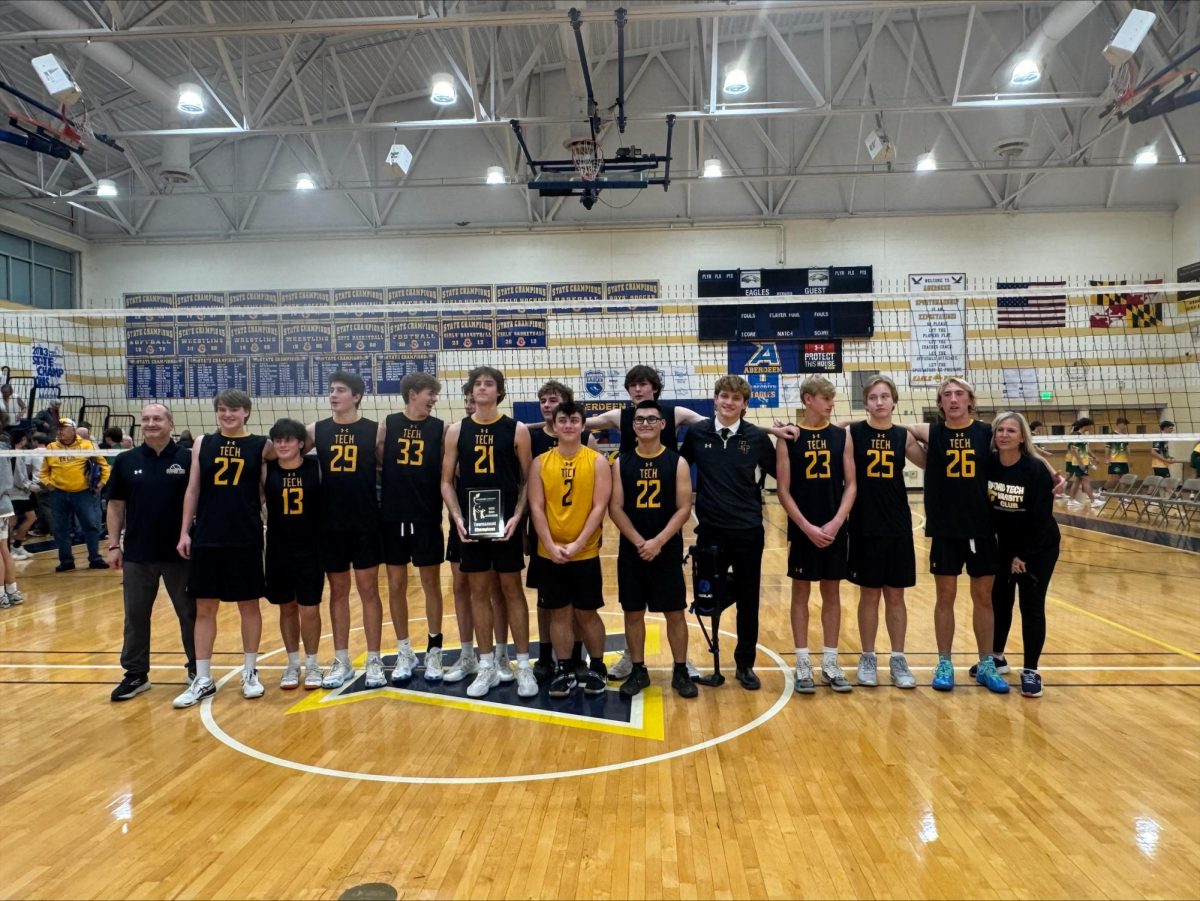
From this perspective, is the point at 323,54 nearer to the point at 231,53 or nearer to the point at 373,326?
the point at 231,53

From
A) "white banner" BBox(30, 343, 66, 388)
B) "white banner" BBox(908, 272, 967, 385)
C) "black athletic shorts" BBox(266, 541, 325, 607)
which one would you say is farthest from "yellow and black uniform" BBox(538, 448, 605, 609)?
"white banner" BBox(30, 343, 66, 388)

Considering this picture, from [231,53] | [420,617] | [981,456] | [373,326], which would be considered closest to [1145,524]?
[981,456]

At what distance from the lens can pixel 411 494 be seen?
4461 millimetres

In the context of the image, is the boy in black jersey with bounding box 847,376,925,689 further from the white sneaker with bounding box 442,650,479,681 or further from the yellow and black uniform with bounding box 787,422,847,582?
the white sneaker with bounding box 442,650,479,681

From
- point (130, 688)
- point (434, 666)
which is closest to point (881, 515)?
point (434, 666)

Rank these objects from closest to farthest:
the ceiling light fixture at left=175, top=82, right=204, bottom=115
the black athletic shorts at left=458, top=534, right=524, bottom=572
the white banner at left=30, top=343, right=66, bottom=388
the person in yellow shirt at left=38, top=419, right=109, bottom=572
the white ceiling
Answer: the black athletic shorts at left=458, top=534, right=524, bottom=572 < the person in yellow shirt at left=38, top=419, right=109, bottom=572 < the ceiling light fixture at left=175, top=82, right=204, bottom=115 < the white ceiling < the white banner at left=30, top=343, right=66, bottom=388

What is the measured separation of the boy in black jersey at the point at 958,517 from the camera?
14.4ft

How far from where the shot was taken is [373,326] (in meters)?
16.0

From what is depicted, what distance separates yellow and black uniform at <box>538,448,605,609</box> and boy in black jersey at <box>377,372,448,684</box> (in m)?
0.73

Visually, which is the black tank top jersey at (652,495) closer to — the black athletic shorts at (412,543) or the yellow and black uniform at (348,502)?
the black athletic shorts at (412,543)

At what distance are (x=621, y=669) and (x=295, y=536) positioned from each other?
2281mm

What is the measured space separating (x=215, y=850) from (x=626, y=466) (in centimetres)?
274

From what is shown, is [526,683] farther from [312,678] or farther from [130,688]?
[130,688]

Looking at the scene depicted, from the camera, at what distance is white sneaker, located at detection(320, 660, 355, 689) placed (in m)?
4.60
